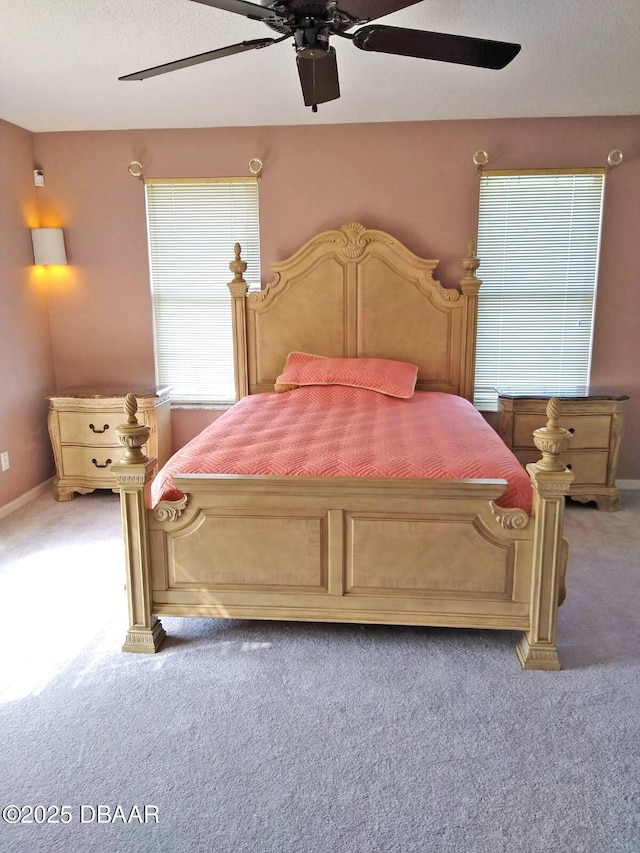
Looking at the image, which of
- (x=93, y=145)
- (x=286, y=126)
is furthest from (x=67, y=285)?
(x=286, y=126)

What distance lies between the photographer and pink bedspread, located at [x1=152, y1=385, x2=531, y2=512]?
2.33 m

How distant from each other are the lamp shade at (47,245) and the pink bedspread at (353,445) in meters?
1.77

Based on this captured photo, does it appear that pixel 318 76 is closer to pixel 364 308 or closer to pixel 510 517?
pixel 510 517

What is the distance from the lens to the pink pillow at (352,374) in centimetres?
369

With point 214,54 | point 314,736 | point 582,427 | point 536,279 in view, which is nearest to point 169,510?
point 314,736

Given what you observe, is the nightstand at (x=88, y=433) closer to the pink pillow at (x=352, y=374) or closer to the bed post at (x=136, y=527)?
the pink pillow at (x=352, y=374)

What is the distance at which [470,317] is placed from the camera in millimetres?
4039

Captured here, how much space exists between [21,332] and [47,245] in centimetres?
62

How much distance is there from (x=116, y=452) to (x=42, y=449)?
24.4 inches

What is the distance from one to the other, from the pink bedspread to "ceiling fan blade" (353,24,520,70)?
4.67ft

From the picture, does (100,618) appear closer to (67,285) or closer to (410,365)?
(410,365)

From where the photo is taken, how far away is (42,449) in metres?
4.24

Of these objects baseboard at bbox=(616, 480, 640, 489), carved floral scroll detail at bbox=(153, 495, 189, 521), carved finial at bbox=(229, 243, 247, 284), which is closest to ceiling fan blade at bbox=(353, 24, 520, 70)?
carved floral scroll detail at bbox=(153, 495, 189, 521)

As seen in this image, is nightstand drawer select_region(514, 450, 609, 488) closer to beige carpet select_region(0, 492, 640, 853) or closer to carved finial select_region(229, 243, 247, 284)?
beige carpet select_region(0, 492, 640, 853)
